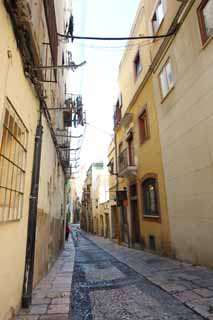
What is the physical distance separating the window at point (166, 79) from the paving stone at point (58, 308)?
21.7 ft

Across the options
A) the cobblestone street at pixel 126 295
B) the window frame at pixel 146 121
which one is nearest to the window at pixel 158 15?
the window frame at pixel 146 121

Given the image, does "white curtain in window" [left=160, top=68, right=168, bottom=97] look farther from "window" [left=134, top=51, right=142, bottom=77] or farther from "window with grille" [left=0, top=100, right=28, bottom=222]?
"window with grille" [left=0, top=100, right=28, bottom=222]

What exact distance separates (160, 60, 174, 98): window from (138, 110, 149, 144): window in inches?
79.3

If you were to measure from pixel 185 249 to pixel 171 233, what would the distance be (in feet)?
3.06

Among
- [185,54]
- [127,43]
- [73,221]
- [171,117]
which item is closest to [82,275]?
[171,117]

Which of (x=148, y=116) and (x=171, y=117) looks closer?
(x=171, y=117)

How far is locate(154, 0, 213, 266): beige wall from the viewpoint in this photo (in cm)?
543

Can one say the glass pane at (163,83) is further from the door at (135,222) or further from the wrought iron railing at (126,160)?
the door at (135,222)

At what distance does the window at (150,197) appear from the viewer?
8.73 meters

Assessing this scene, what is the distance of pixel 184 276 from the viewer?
4.80 meters

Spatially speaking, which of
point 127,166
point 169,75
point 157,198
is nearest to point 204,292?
point 157,198

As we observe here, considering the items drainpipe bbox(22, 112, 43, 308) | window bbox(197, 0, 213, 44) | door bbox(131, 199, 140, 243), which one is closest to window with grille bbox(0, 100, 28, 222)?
drainpipe bbox(22, 112, 43, 308)

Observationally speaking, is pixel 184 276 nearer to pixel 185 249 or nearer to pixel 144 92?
pixel 185 249

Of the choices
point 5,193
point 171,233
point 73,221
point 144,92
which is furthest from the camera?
point 73,221
